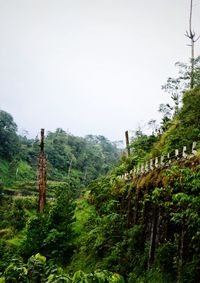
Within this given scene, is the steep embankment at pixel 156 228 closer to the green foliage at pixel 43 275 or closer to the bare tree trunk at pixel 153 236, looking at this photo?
the bare tree trunk at pixel 153 236

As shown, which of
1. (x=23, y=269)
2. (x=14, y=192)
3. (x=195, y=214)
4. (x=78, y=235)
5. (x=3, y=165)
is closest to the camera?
(x=23, y=269)

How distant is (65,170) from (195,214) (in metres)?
98.8

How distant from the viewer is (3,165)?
3777 inches

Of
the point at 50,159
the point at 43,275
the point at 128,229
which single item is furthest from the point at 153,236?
the point at 50,159

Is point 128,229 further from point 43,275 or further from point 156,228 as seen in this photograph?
point 43,275

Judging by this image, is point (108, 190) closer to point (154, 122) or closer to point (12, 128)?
point (154, 122)

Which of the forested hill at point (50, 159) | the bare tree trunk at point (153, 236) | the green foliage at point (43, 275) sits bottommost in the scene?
the bare tree trunk at point (153, 236)

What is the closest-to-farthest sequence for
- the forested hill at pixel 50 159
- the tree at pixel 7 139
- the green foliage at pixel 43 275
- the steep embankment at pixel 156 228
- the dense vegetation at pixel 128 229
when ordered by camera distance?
1. the green foliage at pixel 43 275
2. the dense vegetation at pixel 128 229
3. the steep embankment at pixel 156 228
4. the forested hill at pixel 50 159
5. the tree at pixel 7 139

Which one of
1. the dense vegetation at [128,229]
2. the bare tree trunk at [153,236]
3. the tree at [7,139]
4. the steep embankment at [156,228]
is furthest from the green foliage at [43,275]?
the tree at [7,139]

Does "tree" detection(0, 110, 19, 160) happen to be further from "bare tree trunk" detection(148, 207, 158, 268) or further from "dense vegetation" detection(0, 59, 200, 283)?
"bare tree trunk" detection(148, 207, 158, 268)

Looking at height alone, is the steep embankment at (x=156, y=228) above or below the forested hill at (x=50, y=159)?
below

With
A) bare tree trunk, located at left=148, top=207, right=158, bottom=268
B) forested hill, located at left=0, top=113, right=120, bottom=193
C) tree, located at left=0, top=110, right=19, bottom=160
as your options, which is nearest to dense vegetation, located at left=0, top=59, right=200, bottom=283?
bare tree trunk, located at left=148, top=207, right=158, bottom=268

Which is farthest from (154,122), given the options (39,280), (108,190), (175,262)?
(39,280)

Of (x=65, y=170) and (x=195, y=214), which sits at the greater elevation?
(x=65, y=170)
